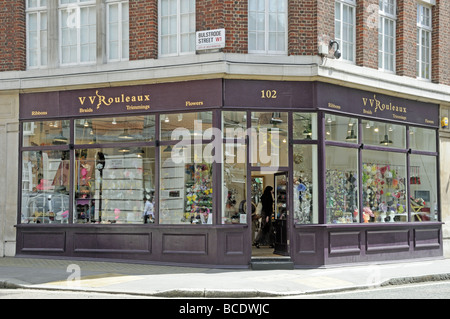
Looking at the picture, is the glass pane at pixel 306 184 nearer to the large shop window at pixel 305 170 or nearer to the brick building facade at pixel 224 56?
the large shop window at pixel 305 170

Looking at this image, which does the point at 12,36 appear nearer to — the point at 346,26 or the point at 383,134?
the point at 346,26

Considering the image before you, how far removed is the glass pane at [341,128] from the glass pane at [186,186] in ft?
9.89

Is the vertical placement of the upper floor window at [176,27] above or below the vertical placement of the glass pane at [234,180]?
above

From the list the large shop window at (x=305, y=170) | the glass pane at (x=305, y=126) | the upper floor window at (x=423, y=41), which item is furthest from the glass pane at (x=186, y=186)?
the upper floor window at (x=423, y=41)

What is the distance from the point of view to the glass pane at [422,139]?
1722 cm

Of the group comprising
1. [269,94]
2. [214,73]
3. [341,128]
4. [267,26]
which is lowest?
[341,128]

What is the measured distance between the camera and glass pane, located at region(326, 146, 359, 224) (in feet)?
49.5

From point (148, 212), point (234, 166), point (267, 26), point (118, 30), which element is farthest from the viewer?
point (118, 30)

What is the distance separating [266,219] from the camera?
16031 mm

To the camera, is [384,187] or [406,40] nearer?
[384,187]

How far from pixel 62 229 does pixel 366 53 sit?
9077mm

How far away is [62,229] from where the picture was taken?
623 inches

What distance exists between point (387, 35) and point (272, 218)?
6050mm

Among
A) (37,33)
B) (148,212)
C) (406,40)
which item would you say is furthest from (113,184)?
(406,40)
